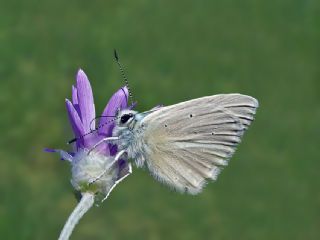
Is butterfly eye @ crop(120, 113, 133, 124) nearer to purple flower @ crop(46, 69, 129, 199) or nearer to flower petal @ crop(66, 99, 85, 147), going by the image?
purple flower @ crop(46, 69, 129, 199)

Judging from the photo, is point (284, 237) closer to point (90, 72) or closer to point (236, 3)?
point (90, 72)

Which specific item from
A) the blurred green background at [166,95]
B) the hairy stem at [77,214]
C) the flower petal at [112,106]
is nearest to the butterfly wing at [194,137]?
the flower petal at [112,106]

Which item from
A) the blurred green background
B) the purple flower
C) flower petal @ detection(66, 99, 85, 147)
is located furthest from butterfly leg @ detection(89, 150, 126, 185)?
the blurred green background

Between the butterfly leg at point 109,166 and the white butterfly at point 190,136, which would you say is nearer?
the butterfly leg at point 109,166

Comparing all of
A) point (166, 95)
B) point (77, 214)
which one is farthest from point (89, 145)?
point (166, 95)

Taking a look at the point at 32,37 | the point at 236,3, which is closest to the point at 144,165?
the point at 32,37

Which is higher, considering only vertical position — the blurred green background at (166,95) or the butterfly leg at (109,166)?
the butterfly leg at (109,166)

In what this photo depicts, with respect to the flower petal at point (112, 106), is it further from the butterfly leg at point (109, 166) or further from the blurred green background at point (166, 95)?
the blurred green background at point (166, 95)

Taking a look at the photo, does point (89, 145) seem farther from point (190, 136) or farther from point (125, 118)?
point (190, 136)
